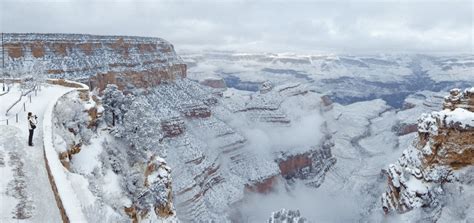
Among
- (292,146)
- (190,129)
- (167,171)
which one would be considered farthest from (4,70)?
(292,146)

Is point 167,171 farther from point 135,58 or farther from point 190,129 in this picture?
point 135,58

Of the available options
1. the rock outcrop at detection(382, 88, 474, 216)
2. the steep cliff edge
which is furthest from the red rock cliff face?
the rock outcrop at detection(382, 88, 474, 216)

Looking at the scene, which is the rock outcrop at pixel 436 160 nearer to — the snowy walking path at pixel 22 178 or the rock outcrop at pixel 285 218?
the rock outcrop at pixel 285 218

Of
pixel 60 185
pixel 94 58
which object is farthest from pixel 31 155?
pixel 94 58

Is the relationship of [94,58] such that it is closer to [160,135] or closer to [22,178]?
[160,135]

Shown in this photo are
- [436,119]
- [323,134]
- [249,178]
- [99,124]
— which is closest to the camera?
[99,124]

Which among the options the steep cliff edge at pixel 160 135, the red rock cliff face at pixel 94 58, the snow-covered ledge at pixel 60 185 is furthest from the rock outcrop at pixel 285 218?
the red rock cliff face at pixel 94 58
